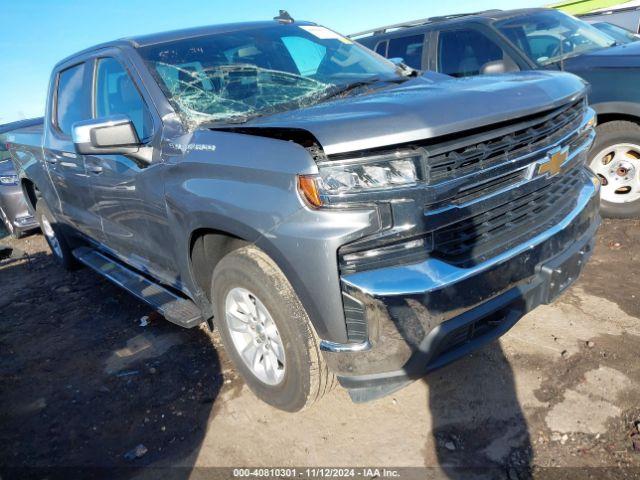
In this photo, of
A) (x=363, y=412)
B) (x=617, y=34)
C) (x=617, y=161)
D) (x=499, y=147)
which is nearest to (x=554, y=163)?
(x=499, y=147)

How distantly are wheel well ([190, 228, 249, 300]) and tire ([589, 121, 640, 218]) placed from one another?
143 inches

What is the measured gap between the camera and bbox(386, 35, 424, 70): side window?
225 inches

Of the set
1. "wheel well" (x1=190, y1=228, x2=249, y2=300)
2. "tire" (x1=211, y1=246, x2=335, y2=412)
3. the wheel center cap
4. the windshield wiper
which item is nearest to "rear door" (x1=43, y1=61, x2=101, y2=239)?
"wheel well" (x1=190, y1=228, x2=249, y2=300)

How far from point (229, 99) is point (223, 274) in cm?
104

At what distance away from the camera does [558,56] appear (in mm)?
4855

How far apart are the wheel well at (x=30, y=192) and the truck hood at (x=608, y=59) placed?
5732 millimetres

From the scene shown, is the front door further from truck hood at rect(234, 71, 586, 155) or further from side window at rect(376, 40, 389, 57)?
side window at rect(376, 40, 389, 57)

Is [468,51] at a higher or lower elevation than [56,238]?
higher

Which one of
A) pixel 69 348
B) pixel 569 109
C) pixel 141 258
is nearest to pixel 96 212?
pixel 141 258

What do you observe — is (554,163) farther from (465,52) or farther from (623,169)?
(465,52)

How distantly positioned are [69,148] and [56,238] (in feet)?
5.77

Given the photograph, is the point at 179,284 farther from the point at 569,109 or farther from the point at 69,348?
the point at 569,109

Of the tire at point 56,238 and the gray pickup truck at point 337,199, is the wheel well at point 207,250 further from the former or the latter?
the tire at point 56,238

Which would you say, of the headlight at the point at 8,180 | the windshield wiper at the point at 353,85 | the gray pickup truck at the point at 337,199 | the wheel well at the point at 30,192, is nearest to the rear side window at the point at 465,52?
the gray pickup truck at the point at 337,199
